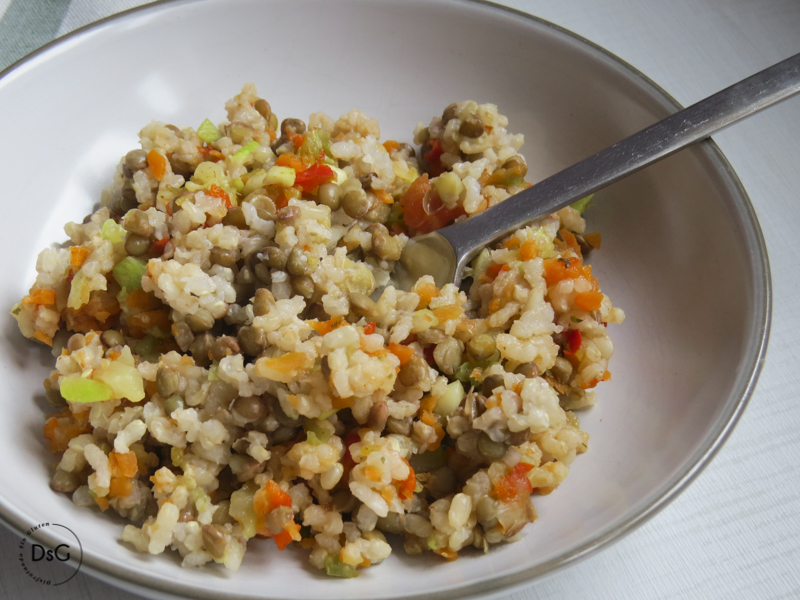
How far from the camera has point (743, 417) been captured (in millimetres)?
2941

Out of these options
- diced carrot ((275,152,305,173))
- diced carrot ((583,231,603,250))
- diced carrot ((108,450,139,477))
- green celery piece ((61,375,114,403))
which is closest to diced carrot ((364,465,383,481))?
diced carrot ((108,450,139,477))

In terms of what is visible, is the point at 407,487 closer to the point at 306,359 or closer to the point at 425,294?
the point at 306,359

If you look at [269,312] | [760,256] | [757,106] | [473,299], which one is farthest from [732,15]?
[269,312]

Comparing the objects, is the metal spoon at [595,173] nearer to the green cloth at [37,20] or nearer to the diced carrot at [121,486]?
the diced carrot at [121,486]

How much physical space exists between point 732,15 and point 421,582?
152 inches

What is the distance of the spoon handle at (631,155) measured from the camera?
99.8 inches

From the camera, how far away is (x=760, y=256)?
7.80 feet

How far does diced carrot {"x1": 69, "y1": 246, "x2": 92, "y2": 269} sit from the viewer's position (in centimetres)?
249

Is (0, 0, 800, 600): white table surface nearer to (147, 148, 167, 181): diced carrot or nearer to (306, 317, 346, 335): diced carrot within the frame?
(306, 317, 346, 335): diced carrot

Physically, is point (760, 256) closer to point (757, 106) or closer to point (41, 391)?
point (757, 106)

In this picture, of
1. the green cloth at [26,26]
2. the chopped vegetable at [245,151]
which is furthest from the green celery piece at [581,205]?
the green cloth at [26,26]

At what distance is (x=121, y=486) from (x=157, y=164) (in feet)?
4.05

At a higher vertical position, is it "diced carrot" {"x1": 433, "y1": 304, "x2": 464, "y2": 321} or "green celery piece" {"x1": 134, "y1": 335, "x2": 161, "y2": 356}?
"diced carrot" {"x1": 433, "y1": 304, "x2": 464, "y2": 321}

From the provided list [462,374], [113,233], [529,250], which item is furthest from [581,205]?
[113,233]
